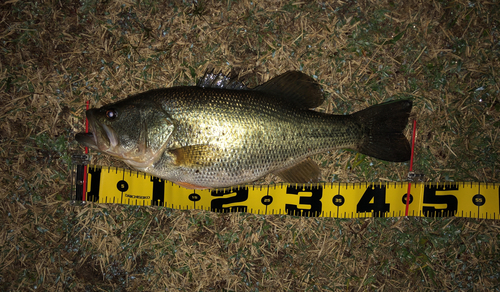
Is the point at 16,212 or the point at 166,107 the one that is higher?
the point at 166,107

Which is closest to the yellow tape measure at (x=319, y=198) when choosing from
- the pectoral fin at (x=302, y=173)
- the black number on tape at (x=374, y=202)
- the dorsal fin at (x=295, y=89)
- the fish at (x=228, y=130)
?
the black number on tape at (x=374, y=202)

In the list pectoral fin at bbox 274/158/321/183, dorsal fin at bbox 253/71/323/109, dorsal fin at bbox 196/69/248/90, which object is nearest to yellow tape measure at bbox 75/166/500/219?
pectoral fin at bbox 274/158/321/183

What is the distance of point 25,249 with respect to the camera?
10.8 ft

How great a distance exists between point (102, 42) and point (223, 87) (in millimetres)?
1632

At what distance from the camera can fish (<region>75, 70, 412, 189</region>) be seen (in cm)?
261

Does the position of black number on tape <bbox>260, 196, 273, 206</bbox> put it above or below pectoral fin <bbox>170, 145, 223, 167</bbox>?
below

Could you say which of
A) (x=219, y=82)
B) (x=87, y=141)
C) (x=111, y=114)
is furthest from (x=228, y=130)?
(x=87, y=141)

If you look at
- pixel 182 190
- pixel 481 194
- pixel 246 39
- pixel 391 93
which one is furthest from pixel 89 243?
pixel 481 194

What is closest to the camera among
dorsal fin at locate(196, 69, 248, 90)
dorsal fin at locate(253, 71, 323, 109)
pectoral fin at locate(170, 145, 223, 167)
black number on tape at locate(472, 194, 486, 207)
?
pectoral fin at locate(170, 145, 223, 167)

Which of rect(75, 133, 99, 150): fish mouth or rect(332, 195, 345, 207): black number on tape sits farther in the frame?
rect(332, 195, 345, 207): black number on tape

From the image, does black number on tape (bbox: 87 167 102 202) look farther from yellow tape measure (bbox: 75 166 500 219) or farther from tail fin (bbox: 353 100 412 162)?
tail fin (bbox: 353 100 412 162)

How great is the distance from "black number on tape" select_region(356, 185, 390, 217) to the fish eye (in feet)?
8.89

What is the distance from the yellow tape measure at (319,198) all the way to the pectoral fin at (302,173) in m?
0.27

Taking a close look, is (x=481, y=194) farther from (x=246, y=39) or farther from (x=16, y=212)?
(x=16, y=212)
